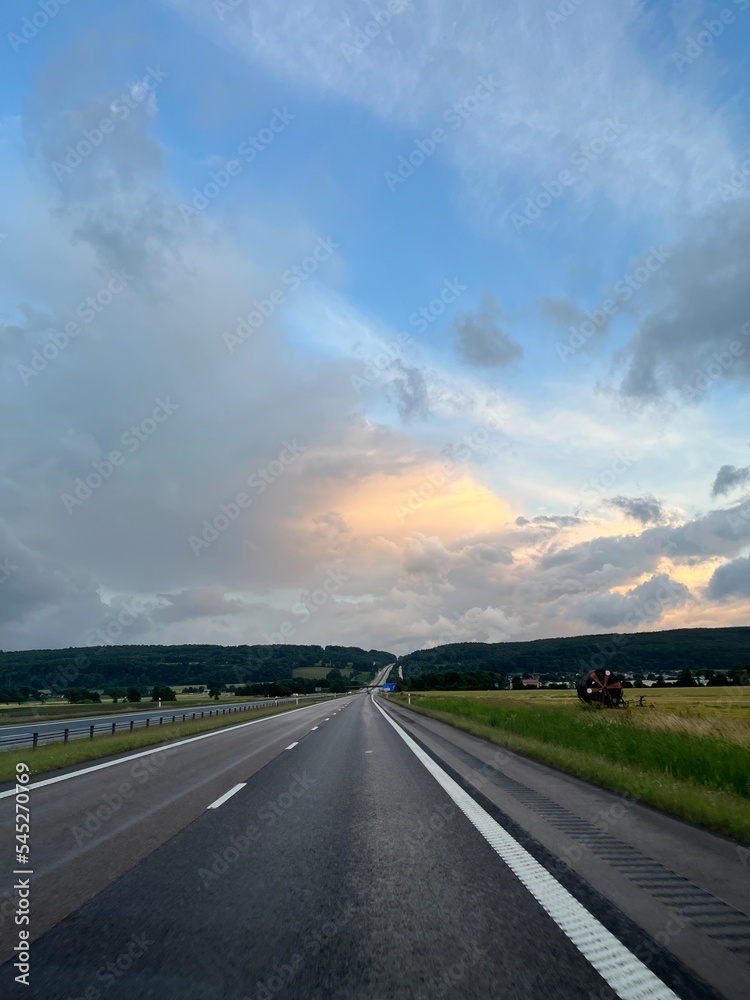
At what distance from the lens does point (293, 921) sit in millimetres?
4676

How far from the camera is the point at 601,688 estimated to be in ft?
126

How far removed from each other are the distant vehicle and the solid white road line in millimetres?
33206

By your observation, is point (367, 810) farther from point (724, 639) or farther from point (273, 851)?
point (724, 639)

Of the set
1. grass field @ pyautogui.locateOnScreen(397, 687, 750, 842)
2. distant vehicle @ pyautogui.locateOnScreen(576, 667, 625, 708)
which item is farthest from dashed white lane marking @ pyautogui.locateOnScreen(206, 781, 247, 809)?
distant vehicle @ pyautogui.locateOnScreen(576, 667, 625, 708)

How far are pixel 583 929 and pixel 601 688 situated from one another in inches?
1465

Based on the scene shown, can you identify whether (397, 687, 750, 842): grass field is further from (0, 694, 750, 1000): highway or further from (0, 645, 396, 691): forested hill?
(0, 645, 396, 691): forested hill

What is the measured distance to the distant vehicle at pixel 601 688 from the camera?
124ft

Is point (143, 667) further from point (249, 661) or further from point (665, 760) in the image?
point (665, 760)

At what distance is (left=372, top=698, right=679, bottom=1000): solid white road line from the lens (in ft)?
11.5

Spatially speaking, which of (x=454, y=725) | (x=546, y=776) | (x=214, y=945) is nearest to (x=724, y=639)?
(x=454, y=725)

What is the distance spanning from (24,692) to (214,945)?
12154cm

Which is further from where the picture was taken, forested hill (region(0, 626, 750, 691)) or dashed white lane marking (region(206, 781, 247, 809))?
forested hill (region(0, 626, 750, 691))

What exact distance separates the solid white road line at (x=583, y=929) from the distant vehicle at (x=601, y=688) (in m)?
33.2

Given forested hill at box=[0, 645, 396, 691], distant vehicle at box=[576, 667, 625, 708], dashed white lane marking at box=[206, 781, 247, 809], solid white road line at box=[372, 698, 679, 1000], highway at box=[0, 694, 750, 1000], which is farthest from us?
forested hill at box=[0, 645, 396, 691]
